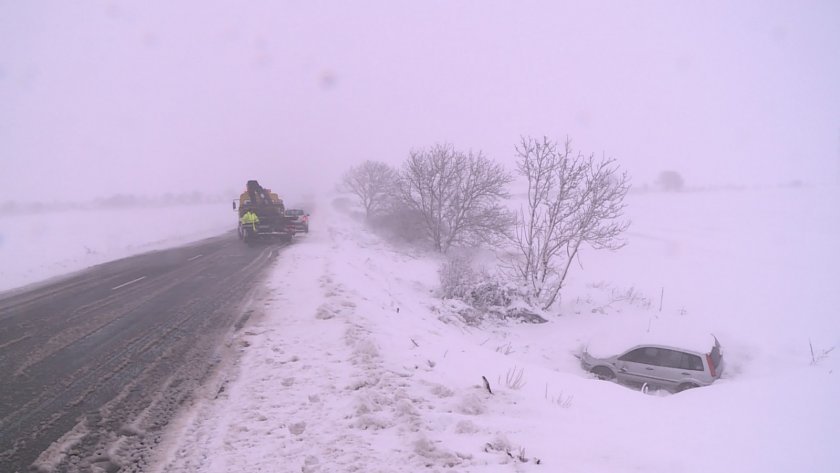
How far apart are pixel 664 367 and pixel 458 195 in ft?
65.7

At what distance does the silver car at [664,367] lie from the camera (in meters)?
9.31

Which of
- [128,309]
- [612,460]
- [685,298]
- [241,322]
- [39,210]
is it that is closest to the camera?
[612,460]

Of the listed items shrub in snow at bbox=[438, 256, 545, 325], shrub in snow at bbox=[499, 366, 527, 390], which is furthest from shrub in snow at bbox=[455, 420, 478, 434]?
shrub in snow at bbox=[438, 256, 545, 325]

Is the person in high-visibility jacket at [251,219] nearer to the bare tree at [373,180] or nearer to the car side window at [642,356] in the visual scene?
the car side window at [642,356]

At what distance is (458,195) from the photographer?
93.7 feet

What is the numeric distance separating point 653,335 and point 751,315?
8493 mm

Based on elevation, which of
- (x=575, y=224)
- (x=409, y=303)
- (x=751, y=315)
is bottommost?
(x=751, y=315)

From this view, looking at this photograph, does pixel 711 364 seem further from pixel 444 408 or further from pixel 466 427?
pixel 466 427

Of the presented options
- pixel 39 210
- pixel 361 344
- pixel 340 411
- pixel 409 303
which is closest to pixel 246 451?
pixel 340 411

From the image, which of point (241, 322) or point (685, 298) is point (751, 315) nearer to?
point (685, 298)

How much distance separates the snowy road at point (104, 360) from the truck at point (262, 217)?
9.41 metres

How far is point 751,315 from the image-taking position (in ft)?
50.8

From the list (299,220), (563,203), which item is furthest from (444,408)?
(299,220)

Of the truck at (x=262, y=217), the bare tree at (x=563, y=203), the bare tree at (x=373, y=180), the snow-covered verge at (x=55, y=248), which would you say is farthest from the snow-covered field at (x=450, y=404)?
the bare tree at (x=373, y=180)
